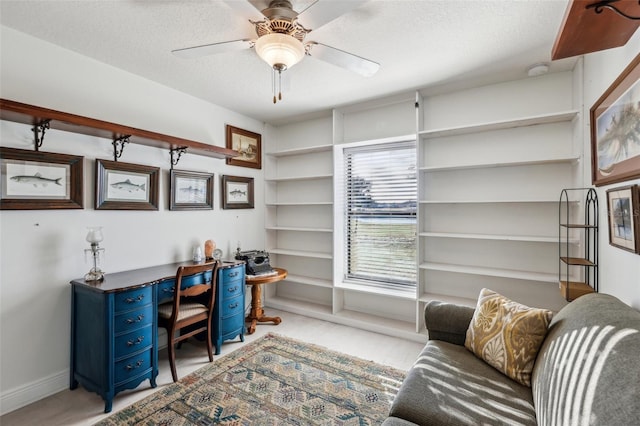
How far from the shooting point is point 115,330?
2.06 metres

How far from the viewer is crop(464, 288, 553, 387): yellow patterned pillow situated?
1544mm

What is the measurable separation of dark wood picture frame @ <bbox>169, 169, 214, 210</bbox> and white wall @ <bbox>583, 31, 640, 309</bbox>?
11.1ft

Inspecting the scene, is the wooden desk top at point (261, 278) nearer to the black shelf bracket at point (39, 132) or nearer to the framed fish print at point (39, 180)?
the framed fish print at point (39, 180)

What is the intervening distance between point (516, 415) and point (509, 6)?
2.20 metres

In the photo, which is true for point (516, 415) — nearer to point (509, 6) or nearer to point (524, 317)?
point (524, 317)

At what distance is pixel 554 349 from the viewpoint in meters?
1.36

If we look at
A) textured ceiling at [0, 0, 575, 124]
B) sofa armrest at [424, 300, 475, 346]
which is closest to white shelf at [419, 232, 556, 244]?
sofa armrest at [424, 300, 475, 346]

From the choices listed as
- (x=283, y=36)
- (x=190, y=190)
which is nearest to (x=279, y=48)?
(x=283, y=36)

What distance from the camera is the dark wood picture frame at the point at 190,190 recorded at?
3010mm

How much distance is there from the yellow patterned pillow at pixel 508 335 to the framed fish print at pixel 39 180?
2985 mm

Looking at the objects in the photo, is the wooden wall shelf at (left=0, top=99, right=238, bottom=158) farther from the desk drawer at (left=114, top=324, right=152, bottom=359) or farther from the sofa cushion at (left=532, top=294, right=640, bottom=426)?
the sofa cushion at (left=532, top=294, right=640, bottom=426)

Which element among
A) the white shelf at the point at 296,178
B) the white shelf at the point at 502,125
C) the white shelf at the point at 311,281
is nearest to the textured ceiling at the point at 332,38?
the white shelf at the point at 502,125

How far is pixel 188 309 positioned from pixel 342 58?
2288 mm

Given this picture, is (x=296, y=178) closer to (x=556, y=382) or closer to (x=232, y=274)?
(x=232, y=274)
